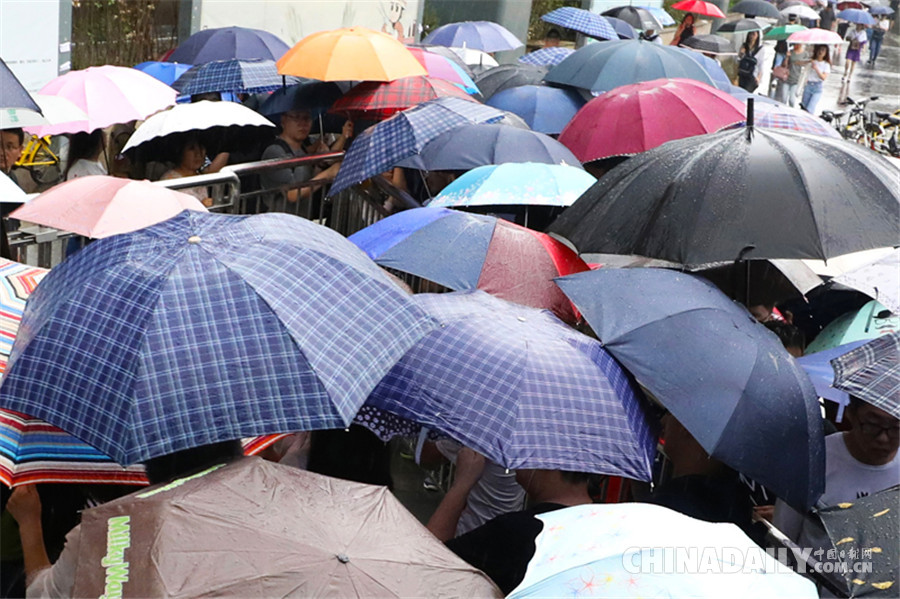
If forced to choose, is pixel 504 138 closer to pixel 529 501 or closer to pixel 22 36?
pixel 529 501

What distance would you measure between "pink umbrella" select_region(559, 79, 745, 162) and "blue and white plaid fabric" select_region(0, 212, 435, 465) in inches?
157


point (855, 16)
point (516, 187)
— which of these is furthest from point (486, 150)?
point (855, 16)

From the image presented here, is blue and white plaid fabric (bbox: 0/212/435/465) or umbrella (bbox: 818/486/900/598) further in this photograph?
blue and white plaid fabric (bbox: 0/212/435/465)

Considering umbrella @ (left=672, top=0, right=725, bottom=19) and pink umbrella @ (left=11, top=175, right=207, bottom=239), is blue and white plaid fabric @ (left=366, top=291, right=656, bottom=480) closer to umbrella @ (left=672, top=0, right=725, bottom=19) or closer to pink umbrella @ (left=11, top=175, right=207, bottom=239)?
pink umbrella @ (left=11, top=175, right=207, bottom=239)

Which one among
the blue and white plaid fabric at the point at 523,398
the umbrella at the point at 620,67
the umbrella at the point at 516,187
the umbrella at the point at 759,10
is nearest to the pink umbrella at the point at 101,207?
the umbrella at the point at 516,187

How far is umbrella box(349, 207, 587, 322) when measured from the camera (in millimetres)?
4656

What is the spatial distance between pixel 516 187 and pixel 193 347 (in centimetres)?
263

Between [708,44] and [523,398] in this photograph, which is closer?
[523,398]

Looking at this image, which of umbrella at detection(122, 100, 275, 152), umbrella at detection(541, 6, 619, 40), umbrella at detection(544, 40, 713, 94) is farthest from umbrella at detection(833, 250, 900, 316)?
umbrella at detection(541, 6, 619, 40)

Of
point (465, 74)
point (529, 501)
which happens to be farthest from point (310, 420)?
point (465, 74)

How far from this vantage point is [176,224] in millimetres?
3666

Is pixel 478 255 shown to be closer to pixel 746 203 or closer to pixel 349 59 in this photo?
pixel 746 203

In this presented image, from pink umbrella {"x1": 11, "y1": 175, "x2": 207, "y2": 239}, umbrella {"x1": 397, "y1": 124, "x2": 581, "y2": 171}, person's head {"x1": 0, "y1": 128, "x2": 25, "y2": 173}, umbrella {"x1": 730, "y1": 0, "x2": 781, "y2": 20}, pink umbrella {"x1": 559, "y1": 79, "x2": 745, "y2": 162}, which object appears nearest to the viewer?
pink umbrella {"x1": 11, "y1": 175, "x2": 207, "y2": 239}

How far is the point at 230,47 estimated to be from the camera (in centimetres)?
959
